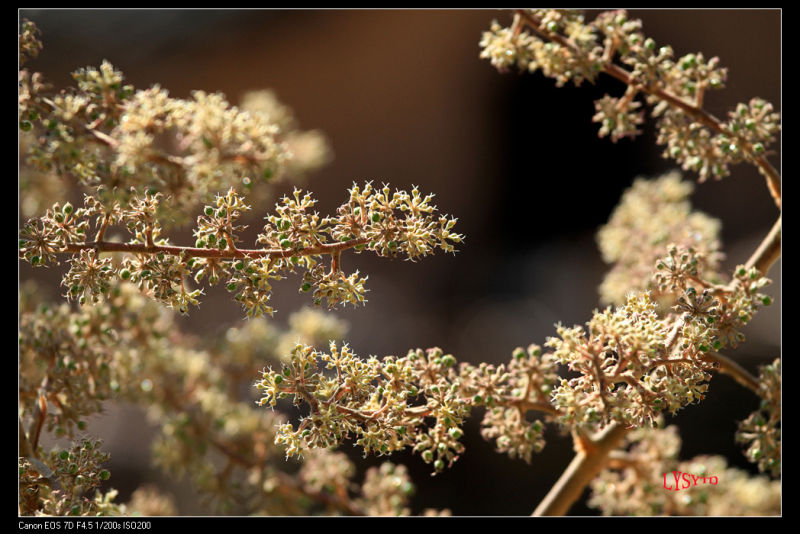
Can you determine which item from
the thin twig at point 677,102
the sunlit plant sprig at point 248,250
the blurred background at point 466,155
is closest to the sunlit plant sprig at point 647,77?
the thin twig at point 677,102

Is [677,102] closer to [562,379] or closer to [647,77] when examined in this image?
[647,77]

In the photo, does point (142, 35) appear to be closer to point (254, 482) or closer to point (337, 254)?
point (254, 482)

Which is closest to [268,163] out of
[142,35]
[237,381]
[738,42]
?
[237,381]

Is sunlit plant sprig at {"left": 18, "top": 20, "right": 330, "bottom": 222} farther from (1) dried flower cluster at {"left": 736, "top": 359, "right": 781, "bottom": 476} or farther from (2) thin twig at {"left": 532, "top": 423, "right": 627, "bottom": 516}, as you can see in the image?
(1) dried flower cluster at {"left": 736, "top": 359, "right": 781, "bottom": 476}

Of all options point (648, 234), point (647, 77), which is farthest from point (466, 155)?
point (647, 77)

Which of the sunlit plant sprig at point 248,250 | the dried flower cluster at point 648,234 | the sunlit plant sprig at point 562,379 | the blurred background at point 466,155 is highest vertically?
the blurred background at point 466,155

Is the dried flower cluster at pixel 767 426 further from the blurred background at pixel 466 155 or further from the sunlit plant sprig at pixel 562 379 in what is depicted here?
the blurred background at pixel 466 155
